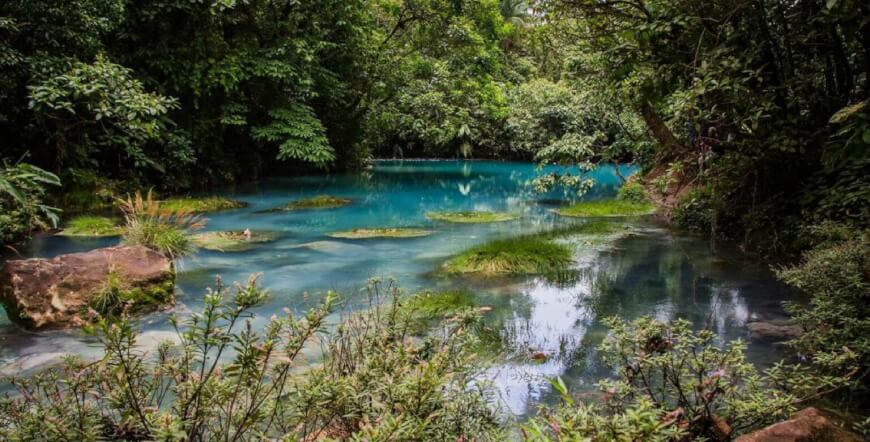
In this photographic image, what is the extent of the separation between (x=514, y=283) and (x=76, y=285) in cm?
399

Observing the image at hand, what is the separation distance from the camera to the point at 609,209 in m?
11.4

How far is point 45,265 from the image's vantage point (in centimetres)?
493

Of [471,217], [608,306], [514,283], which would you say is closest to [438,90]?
[471,217]

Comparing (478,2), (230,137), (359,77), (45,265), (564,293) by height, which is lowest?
(564,293)

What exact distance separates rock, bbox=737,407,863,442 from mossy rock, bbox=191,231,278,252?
21.9ft

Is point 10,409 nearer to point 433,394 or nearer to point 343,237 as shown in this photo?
point 433,394

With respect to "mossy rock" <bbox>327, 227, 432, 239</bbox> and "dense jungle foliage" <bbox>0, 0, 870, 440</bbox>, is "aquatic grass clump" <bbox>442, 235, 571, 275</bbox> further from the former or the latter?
"mossy rock" <bbox>327, 227, 432, 239</bbox>

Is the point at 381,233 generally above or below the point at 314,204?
below

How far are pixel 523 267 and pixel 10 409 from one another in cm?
519

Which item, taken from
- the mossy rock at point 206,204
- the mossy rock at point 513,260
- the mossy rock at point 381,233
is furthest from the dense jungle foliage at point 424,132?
the mossy rock at point 381,233

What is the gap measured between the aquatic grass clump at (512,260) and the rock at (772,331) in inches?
89.5

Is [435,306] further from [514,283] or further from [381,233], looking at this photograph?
[381,233]

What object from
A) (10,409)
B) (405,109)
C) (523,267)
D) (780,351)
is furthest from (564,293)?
(405,109)

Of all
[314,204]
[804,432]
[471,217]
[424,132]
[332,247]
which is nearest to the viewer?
[804,432]
